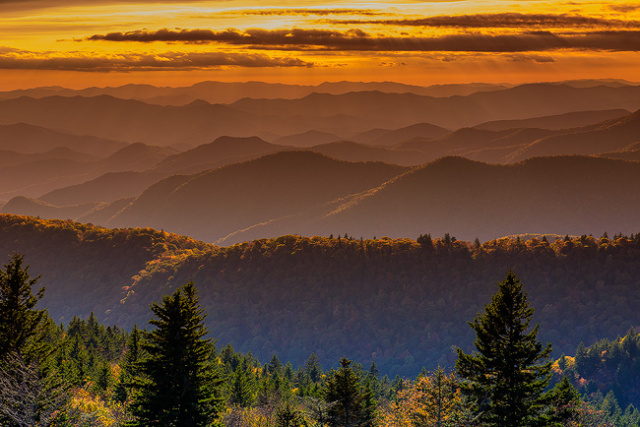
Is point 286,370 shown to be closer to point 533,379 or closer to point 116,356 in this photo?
point 116,356

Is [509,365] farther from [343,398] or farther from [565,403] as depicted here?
[343,398]

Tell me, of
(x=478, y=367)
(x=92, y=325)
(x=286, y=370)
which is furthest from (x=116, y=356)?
(x=478, y=367)

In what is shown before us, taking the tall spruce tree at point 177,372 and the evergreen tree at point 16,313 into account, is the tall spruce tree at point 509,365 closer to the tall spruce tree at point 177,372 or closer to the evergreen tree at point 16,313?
the tall spruce tree at point 177,372

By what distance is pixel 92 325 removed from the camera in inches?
6024

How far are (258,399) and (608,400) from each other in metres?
105

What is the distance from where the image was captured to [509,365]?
4931 cm

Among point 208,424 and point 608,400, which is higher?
point 608,400

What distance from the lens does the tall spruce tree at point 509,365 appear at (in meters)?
48.9

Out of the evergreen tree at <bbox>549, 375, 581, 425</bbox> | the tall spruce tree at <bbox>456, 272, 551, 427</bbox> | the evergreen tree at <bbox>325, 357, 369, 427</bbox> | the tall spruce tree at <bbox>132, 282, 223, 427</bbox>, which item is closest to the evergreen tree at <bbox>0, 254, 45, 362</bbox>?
the tall spruce tree at <bbox>132, 282, 223, 427</bbox>

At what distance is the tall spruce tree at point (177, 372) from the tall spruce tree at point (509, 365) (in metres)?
14.0

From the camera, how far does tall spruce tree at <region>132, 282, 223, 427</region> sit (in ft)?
164

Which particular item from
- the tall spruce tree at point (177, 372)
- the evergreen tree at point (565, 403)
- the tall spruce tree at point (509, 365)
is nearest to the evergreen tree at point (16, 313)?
the tall spruce tree at point (177, 372)

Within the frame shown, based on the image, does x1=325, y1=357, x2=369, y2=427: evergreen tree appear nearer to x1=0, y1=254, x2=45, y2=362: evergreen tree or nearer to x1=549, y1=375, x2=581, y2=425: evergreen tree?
x1=549, y1=375, x2=581, y2=425: evergreen tree

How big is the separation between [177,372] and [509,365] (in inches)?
685
